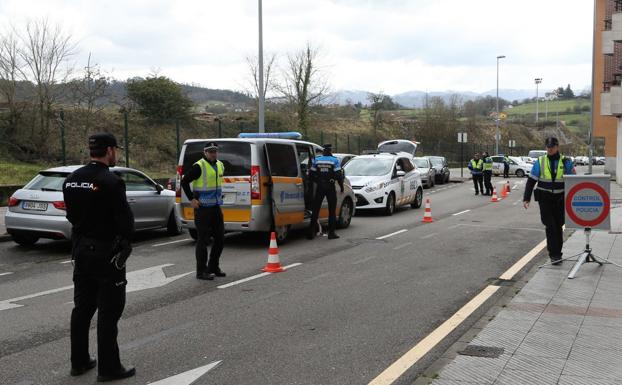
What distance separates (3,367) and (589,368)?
4.71 meters

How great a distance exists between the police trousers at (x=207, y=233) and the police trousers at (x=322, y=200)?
3.81 meters

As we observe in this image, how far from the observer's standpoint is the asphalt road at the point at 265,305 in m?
4.98

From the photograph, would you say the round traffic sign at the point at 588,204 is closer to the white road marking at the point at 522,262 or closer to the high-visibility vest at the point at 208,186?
the white road marking at the point at 522,262

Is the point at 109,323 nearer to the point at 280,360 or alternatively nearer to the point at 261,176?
the point at 280,360

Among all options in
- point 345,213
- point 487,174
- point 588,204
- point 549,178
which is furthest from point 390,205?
point 487,174

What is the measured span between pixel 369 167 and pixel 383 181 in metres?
1.00

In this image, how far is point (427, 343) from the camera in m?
5.56

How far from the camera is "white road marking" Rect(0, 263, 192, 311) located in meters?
7.27

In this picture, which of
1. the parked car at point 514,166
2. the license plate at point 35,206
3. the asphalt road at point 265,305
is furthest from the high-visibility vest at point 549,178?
the parked car at point 514,166

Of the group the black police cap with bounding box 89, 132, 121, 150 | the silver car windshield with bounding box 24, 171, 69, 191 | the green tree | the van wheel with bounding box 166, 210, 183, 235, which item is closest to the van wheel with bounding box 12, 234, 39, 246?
the silver car windshield with bounding box 24, 171, 69, 191

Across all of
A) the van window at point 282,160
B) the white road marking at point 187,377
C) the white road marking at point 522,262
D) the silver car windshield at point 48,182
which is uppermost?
the van window at point 282,160

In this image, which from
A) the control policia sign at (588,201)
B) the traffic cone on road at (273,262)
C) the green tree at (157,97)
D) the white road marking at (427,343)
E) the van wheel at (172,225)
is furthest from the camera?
the green tree at (157,97)

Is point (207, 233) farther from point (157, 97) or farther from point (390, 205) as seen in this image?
point (157, 97)

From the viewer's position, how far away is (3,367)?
4922 millimetres
